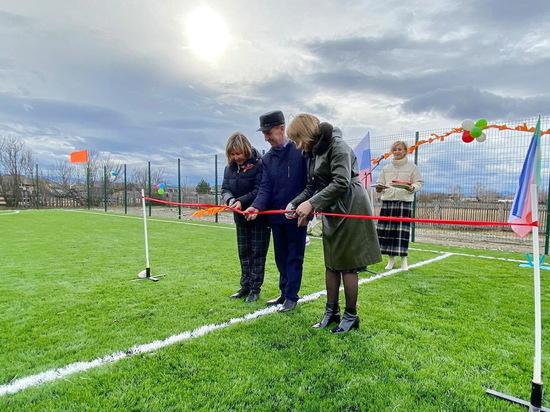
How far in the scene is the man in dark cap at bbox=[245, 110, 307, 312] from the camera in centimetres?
307

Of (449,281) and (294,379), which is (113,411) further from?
(449,281)

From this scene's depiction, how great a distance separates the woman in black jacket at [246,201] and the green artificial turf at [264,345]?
0.27 meters

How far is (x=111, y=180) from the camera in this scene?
20719 millimetres

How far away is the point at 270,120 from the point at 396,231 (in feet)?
8.81

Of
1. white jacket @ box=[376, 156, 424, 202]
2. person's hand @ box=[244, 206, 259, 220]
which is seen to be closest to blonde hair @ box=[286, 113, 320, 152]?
person's hand @ box=[244, 206, 259, 220]

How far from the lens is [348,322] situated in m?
2.70

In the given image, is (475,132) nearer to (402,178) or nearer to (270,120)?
(402,178)

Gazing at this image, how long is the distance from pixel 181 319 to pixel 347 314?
1.35 metres

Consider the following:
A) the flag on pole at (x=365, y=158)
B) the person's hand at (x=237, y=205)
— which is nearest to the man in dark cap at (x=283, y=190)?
the person's hand at (x=237, y=205)

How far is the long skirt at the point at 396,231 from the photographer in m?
4.79

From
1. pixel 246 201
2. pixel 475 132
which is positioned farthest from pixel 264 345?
pixel 475 132

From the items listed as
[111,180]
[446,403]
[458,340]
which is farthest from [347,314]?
[111,180]

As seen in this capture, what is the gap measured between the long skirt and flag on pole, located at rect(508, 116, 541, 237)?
2.86 m

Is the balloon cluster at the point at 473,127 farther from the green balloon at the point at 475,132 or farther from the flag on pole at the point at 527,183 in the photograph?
the flag on pole at the point at 527,183
